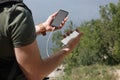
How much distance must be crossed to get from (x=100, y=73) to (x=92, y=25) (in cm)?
2552

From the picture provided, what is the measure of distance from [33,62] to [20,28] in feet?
0.65

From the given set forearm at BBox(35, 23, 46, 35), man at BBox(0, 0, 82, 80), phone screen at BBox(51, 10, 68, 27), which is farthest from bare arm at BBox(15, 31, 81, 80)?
forearm at BBox(35, 23, 46, 35)

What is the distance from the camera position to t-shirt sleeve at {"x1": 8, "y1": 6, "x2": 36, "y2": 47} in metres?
2.04

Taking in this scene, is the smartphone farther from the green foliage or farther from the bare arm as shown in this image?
the green foliage

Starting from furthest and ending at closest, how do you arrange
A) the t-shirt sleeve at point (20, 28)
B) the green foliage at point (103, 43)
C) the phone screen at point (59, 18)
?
the green foliage at point (103, 43) < the phone screen at point (59, 18) < the t-shirt sleeve at point (20, 28)

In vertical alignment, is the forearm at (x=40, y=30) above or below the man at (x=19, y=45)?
below

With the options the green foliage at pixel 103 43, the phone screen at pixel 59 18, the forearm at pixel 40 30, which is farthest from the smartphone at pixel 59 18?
the green foliage at pixel 103 43

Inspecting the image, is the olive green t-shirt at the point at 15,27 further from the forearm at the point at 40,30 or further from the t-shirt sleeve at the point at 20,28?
the forearm at the point at 40,30

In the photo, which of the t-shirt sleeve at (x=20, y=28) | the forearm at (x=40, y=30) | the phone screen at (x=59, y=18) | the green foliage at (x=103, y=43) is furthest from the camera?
the green foliage at (x=103, y=43)

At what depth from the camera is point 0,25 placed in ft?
6.77

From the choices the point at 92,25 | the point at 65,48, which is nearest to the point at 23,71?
the point at 65,48

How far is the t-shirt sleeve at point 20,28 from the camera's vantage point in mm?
2041

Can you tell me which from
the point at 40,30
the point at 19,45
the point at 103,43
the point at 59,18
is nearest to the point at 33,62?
the point at 19,45

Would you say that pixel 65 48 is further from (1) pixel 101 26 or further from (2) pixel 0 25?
(1) pixel 101 26
